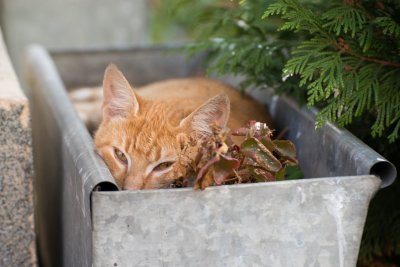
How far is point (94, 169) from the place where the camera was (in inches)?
85.7

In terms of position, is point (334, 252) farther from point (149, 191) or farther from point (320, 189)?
point (149, 191)

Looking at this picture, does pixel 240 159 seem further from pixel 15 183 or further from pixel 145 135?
pixel 15 183

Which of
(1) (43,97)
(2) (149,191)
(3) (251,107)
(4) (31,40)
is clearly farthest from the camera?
(4) (31,40)

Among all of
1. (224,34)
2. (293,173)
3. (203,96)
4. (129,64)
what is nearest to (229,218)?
(293,173)

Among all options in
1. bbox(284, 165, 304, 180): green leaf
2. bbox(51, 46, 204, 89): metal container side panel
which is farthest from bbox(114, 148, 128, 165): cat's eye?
bbox(51, 46, 204, 89): metal container side panel

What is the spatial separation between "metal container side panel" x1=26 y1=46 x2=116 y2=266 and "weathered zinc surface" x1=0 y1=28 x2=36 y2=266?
172 millimetres

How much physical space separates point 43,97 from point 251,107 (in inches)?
48.6

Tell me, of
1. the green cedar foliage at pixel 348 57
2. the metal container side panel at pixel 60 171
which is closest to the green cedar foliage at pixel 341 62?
the green cedar foliage at pixel 348 57

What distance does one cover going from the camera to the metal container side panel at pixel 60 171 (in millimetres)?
2244

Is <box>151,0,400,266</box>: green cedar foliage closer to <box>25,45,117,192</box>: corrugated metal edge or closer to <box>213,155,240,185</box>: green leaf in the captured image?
<box>213,155,240,185</box>: green leaf

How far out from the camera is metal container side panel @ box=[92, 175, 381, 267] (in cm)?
204

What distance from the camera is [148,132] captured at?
8.88 feet

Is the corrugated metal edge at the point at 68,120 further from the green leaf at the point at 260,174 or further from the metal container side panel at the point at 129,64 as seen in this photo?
the green leaf at the point at 260,174

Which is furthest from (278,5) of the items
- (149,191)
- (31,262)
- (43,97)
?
(43,97)
